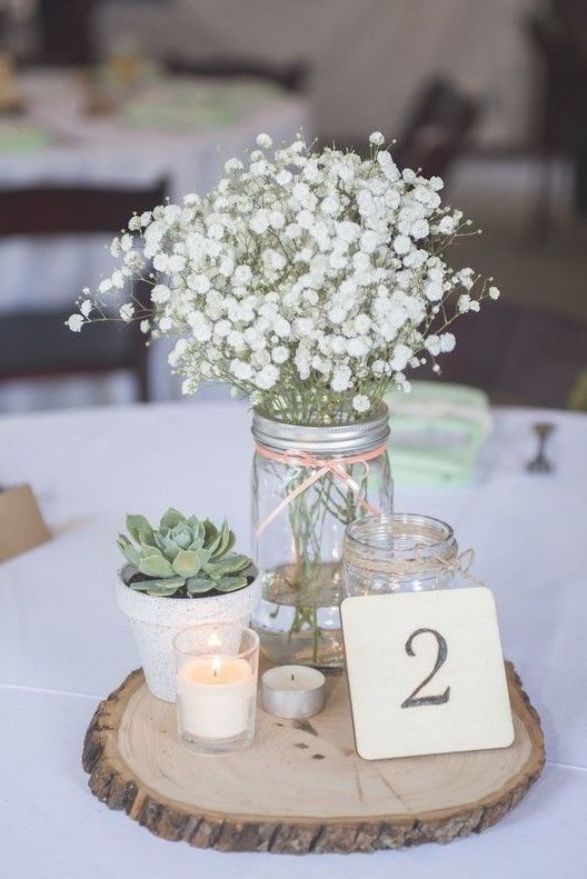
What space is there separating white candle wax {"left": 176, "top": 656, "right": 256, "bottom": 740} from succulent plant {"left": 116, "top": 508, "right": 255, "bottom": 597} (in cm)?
7

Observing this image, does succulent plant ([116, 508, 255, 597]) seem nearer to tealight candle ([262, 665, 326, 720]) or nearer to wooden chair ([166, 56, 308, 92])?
tealight candle ([262, 665, 326, 720])

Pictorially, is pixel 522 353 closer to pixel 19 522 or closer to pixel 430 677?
pixel 19 522

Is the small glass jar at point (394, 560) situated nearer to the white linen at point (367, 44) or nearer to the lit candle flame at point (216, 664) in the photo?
the lit candle flame at point (216, 664)

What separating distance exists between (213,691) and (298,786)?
10cm

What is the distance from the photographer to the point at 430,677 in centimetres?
104

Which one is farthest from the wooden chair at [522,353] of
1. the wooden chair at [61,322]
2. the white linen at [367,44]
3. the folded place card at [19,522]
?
the white linen at [367,44]

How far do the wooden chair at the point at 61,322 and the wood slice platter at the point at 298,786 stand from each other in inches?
75.8

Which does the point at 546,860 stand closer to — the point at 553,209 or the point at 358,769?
the point at 358,769

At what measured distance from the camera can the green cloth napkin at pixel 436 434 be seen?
169 cm

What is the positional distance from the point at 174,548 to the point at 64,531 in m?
0.52

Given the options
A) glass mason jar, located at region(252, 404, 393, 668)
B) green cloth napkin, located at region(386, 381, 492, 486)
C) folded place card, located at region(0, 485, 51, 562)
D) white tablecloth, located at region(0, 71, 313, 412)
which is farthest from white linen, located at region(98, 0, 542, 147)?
glass mason jar, located at region(252, 404, 393, 668)

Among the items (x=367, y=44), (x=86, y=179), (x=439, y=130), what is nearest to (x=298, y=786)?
(x=86, y=179)

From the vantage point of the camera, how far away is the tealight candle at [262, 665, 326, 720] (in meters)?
1.09

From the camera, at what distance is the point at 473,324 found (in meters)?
2.56
